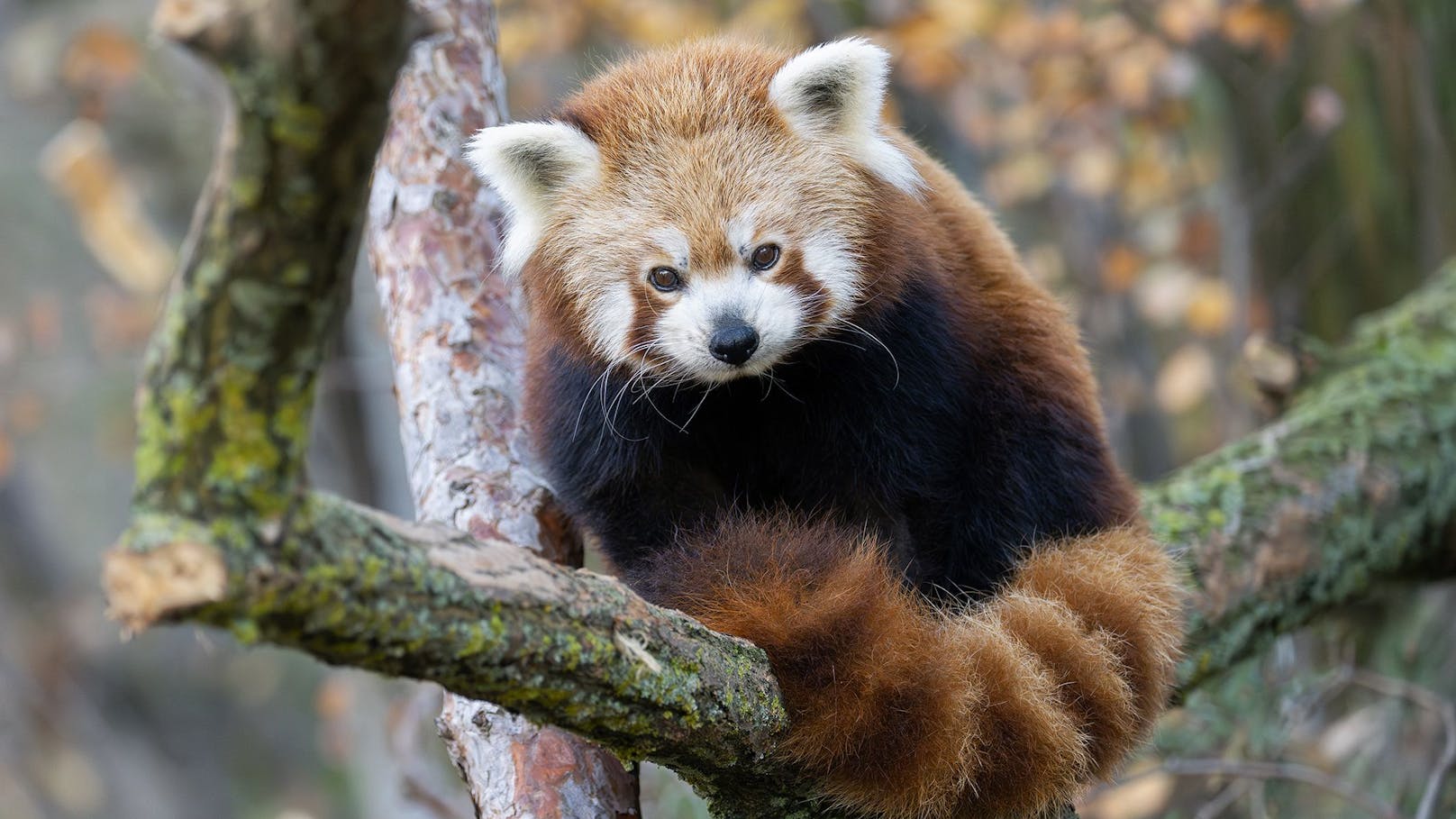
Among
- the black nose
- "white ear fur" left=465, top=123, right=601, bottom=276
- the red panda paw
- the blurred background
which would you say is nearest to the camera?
the red panda paw

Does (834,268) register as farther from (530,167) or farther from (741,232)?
(530,167)

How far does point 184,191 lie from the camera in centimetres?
862

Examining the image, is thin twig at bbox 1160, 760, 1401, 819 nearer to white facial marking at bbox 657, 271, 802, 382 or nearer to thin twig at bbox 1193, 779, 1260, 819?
thin twig at bbox 1193, 779, 1260, 819

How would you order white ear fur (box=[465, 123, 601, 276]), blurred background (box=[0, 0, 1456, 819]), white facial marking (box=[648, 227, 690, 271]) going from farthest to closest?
1. blurred background (box=[0, 0, 1456, 819])
2. white ear fur (box=[465, 123, 601, 276])
3. white facial marking (box=[648, 227, 690, 271])

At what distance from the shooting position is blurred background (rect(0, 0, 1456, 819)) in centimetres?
480

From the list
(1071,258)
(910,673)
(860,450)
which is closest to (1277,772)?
(860,450)

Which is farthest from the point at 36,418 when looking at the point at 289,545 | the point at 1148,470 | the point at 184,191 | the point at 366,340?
the point at 289,545

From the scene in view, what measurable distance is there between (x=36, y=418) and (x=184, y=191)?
6.53ft

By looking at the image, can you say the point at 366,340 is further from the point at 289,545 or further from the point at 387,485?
the point at 289,545

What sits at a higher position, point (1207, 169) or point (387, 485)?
point (1207, 169)

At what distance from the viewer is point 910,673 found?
7.68 feet

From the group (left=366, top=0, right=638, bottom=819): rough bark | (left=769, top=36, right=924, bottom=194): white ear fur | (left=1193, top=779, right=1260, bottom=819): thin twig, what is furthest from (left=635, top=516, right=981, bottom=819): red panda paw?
(left=1193, top=779, right=1260, bottom=819): thin twig

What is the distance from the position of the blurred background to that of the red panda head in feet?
5.85

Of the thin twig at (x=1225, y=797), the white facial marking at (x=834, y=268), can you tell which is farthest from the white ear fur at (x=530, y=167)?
the thin twig at (x=1225, y=797)
